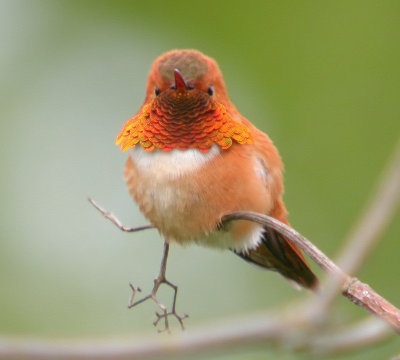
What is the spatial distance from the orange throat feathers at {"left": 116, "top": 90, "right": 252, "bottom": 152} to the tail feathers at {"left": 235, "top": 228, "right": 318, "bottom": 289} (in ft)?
1.83

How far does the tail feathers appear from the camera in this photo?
10.9ft

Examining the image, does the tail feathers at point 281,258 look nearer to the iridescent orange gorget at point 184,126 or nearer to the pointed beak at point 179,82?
the iridescent orange gorget at point 184,126

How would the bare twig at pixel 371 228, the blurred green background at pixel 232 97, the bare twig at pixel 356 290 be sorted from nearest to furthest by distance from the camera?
the bare twig at pixel 371 228 → the bare twig at pixel 356 290 → the blurred green background at pixel 232 97

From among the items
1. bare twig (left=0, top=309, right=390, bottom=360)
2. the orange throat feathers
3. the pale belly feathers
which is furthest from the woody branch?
the orange throat feathers

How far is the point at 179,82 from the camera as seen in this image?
2945mm

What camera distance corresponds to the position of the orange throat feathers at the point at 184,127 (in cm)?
298

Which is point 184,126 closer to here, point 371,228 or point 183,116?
point 183,116

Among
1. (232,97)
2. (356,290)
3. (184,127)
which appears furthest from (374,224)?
(232,97)

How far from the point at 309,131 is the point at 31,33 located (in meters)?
4.05

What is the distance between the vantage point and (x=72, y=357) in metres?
0.79

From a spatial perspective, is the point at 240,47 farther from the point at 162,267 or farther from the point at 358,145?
the point at 162,267

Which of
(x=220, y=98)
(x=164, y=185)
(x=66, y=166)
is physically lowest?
(x=66, y=166)

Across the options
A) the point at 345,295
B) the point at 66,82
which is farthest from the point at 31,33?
the point at 345,295

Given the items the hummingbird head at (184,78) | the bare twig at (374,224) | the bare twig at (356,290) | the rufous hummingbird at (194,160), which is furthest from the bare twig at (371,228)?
the hummingbird head at (184,78)
